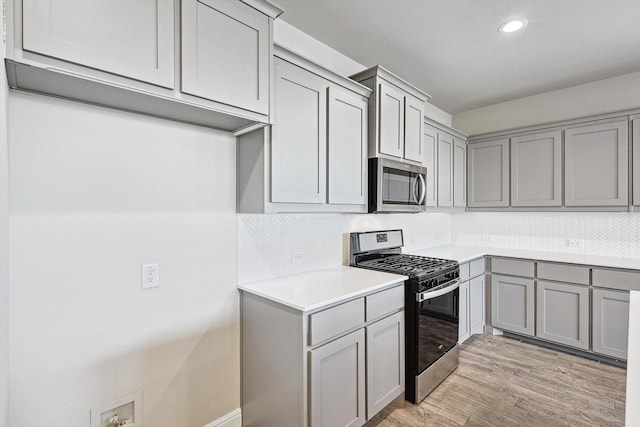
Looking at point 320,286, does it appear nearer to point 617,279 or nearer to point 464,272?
point 464,272

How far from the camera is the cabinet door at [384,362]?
1990 mm

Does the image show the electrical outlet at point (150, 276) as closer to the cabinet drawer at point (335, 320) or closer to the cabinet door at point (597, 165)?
the cabinet drawer at point (335, 320)

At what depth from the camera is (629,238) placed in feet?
10.4

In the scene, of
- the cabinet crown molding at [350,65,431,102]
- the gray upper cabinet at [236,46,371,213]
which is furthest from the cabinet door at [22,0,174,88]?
the cabinet crown molding at [350,65,431,102]

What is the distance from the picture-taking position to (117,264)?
1538 mm

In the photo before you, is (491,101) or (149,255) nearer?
(149,255)

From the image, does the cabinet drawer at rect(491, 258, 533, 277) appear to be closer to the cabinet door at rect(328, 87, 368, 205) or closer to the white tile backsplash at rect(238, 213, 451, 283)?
the white tile backsplash at rect(238, 213, 451, 283)

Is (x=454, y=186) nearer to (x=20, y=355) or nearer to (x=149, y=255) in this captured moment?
(x=149, y=255)

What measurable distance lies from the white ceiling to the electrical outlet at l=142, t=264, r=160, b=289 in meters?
1.77

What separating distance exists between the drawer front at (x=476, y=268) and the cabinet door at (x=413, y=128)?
4.27 feet

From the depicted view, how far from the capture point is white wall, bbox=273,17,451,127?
86.8 inches

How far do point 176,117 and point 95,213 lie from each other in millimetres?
615

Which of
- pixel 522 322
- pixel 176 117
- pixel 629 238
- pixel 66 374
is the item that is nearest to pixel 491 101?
pixel 629 238

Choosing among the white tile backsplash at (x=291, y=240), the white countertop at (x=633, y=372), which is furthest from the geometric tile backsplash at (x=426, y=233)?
the white countertop at (x=633, y=372)
